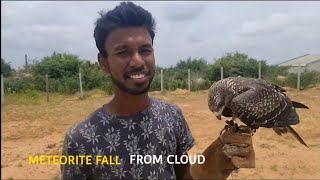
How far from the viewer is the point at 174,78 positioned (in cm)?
2255

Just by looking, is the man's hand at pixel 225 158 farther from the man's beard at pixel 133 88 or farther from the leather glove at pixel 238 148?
the man's beard at pixel 133 88

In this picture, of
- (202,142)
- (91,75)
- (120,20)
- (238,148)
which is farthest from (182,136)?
(91,75)

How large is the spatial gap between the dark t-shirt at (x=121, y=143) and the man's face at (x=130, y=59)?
0.53 ft

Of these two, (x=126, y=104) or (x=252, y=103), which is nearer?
(x=126, y=104)

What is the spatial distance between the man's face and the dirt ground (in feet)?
14.2

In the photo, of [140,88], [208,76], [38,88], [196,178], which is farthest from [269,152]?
[38,88]

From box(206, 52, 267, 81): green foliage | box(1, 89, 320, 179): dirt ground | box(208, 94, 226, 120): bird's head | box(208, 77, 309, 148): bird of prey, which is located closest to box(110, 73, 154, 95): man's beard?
box(208, 77, 309, 148): bird of prey

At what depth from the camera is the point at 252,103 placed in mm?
3012

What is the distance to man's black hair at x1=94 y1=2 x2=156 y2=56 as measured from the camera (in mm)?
1623

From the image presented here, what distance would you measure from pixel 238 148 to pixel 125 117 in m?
0.72

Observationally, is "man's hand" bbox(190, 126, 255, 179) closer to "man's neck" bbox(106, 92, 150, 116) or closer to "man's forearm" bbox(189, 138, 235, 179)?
"man's forearm" bbox(189, 138, 235, 179)

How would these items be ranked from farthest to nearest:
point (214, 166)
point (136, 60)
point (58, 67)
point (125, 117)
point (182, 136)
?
1. point (58, 67)
2. point (214, 166)
3. point (182, 136)
4. point (125, 117)
5. point (136, 60)

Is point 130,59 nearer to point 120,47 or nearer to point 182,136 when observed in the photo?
point 120,47

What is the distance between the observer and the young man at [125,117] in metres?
1.61
